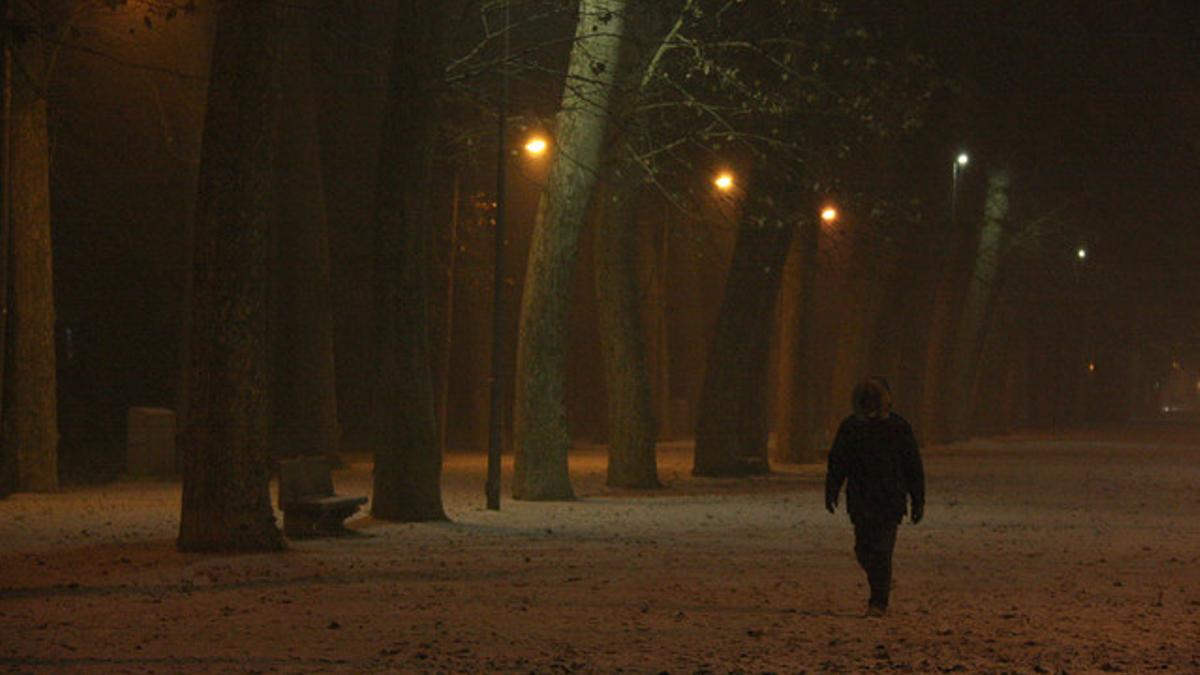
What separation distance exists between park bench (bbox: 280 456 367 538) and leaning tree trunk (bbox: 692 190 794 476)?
15.2 metres

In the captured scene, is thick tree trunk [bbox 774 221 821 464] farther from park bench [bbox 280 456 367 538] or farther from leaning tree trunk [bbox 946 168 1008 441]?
park bench [bbox 280 456 367 538]

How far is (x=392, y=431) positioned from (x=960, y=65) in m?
27.8

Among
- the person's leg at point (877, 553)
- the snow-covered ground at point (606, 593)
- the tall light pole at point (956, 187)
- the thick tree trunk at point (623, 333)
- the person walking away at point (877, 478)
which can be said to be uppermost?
the tall light pole at point (956, 187)

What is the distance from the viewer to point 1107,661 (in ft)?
37.0

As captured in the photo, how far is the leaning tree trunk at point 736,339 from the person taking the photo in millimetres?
34531

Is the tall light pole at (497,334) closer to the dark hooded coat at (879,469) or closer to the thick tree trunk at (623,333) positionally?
the thick tree trunk at (623,333)

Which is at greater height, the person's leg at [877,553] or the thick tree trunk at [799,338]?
the thick tree trunk at [799,338]

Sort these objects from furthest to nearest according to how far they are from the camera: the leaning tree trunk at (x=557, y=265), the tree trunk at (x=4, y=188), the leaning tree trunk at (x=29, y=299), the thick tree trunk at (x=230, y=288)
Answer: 1. the leaning tree trunk at (x=29, y=299)
2. the leaning tree trunk at (x=557, y=265)
3. the tree trunk at (x=4, y=188)
4. the thick tree trunk at (x=230, y=288)

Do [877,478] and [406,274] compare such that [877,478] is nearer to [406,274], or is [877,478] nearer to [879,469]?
[879,469]

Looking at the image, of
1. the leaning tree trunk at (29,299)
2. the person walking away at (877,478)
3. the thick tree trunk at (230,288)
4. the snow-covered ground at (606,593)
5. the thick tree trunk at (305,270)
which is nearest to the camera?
the snow-covered ground at (606,593)

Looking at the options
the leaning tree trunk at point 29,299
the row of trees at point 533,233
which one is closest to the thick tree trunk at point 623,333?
the row of trees at point 533,233

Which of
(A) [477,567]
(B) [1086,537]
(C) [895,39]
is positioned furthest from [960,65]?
(A) [477,567]

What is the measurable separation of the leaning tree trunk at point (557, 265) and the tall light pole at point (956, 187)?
2202 centimetres

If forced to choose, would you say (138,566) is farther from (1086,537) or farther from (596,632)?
(1086,537)
